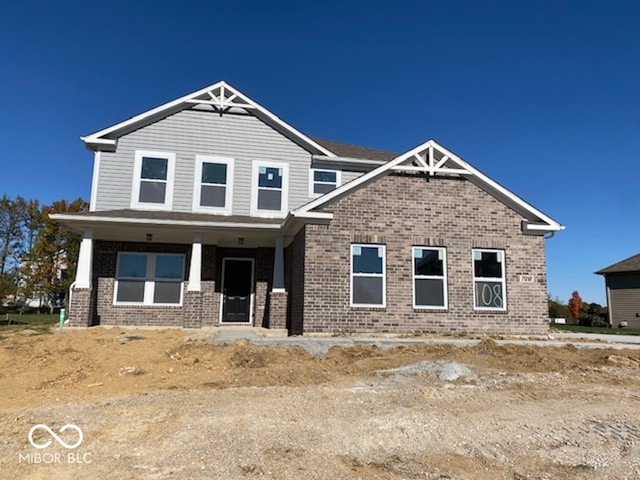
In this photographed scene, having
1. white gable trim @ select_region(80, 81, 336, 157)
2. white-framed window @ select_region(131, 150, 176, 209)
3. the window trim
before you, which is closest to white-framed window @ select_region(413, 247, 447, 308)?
the window trim

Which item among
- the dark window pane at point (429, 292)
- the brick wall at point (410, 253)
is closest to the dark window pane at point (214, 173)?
the brick wall at point (410, 253)

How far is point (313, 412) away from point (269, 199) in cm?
1066

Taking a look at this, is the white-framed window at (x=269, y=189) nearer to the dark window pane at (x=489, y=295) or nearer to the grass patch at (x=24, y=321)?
the dark window pane at (x=489, y=295)

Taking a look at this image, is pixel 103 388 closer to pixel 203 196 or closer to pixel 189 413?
pixel 189 413

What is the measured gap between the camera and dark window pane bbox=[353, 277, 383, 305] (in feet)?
38.7

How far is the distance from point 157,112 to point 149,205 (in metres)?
3.05

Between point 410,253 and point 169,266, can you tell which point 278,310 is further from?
point 410,253

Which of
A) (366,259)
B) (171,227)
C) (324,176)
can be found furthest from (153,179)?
(366,259)

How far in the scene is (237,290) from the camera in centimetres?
1515

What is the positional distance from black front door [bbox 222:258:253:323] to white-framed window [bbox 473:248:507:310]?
7.12m

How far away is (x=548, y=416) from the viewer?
5.36 meters

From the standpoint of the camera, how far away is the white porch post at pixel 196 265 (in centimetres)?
1324

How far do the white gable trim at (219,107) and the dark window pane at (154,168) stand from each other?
114 centimetres

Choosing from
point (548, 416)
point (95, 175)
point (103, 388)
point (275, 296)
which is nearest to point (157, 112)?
point (95, 175)
